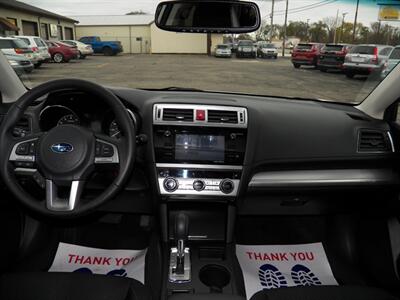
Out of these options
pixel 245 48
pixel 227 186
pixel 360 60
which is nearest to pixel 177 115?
pixel 227 186

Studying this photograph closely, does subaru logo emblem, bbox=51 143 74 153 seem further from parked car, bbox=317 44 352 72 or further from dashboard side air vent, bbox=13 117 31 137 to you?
parked car, bbox=317 44 352 72

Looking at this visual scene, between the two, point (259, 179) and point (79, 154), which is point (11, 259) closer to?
point (79, 154)

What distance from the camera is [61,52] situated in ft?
14.3

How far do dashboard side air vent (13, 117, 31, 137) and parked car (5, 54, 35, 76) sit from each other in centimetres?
81

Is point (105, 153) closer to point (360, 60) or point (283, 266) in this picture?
point (283, 266)

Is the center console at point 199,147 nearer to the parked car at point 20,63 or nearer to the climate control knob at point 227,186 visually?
the climate control knob at point 227,186

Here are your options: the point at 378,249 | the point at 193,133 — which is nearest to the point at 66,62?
the point at 193,133

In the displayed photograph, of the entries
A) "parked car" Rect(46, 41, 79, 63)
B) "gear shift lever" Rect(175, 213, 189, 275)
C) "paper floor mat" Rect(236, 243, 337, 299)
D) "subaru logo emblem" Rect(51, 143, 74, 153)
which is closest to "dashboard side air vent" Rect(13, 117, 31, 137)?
"subaru logo emblem" Rect(51, 143, 74, 153)

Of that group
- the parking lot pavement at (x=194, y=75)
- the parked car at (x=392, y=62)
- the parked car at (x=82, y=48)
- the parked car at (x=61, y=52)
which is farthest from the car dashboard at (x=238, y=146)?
the parked car at (x=61, y=52)

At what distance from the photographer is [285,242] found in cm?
312

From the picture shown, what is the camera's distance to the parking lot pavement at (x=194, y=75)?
3342mm

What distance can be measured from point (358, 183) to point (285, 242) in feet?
2.66

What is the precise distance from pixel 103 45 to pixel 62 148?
2.25 m

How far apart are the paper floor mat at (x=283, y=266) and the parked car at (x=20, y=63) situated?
209 centimetres
